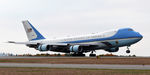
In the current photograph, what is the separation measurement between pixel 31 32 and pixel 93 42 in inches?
936

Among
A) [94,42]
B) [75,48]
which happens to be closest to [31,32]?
[75,48]

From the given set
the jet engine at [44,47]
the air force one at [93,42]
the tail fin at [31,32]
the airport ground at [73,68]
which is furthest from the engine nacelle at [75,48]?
the airport ground at [73,68]

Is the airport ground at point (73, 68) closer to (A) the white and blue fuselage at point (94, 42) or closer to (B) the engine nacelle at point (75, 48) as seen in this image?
(A) the white and blue fuselage at point (94, 42)

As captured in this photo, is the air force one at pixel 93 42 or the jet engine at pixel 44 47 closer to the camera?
the air force one at pixel 93 42

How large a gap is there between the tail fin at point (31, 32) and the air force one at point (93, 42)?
6.43 ft

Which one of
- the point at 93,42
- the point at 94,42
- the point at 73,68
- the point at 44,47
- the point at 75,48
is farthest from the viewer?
the point at 44,47

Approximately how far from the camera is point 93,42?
75.5 meters

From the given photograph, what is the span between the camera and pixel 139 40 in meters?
70.9

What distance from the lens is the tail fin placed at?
92.8 metres

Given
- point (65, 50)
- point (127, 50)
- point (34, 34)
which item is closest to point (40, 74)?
point (127, 50)

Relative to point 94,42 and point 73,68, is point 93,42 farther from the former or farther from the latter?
point 73,68

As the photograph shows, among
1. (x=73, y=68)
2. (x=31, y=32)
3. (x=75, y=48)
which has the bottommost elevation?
(x=73, y=68)

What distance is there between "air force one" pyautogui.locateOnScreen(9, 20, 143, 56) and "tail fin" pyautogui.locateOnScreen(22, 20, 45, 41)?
1.96 meters

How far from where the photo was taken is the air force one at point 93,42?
7062cm
